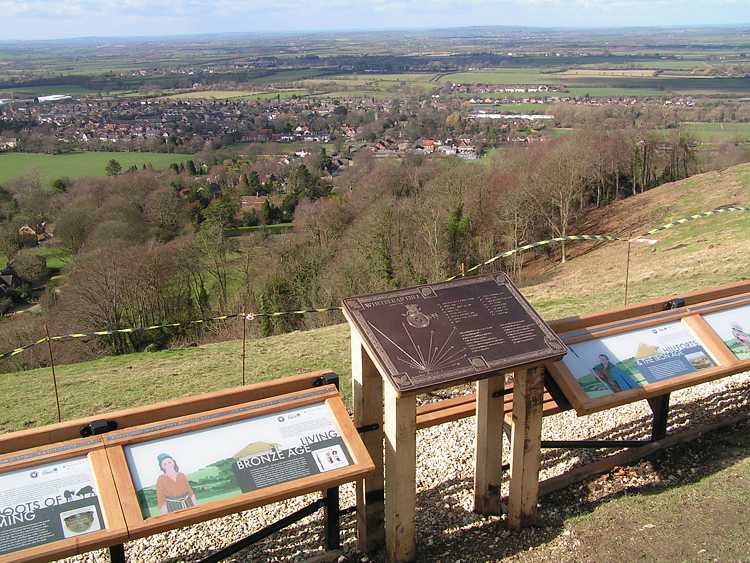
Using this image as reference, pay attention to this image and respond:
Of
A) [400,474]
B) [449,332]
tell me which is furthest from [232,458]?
[449,332]

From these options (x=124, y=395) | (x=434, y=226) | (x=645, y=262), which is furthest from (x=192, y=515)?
(x=434, y=226)

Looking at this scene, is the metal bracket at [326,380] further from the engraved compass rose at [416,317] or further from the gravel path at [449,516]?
the gravel path at [449,516]

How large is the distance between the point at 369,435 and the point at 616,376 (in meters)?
2.44

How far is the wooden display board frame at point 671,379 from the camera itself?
19.7 ft

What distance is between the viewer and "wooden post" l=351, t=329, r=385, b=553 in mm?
5633

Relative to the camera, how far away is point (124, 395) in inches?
460

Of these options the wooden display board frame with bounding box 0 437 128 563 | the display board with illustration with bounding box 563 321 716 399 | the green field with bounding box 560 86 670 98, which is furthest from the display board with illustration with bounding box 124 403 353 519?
the green field with bounding box 560 86 670 98

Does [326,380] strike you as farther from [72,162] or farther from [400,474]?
[72,162]

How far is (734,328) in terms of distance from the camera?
710cm

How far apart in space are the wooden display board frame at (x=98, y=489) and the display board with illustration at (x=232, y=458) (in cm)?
18

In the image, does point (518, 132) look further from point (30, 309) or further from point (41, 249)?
point (30, 309)

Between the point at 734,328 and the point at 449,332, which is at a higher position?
the point at 449,332

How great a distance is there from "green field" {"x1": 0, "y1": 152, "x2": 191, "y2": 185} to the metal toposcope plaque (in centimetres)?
7953

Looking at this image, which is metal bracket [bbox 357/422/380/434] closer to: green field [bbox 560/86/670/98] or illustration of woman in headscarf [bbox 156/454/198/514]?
illustration of woman in headscarf [bbox 156/454/198/514]
